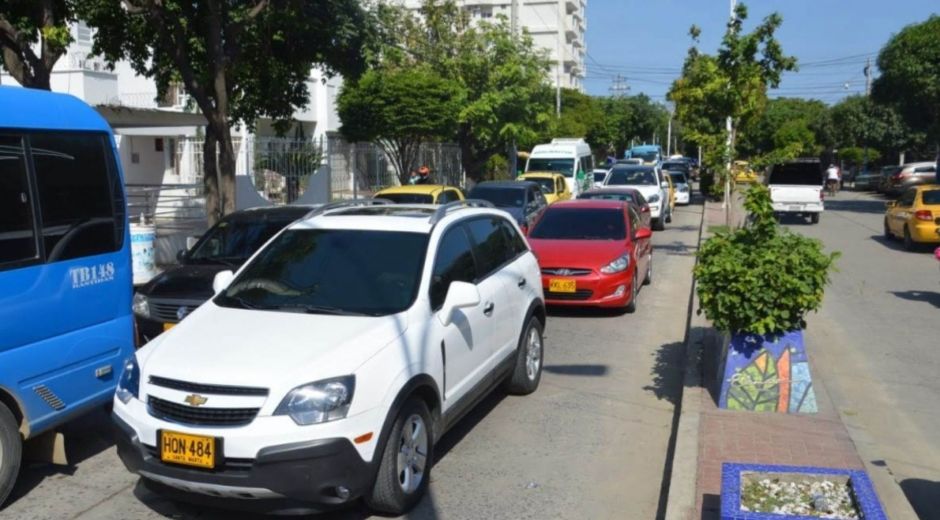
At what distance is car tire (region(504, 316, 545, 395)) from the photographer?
7.96 m

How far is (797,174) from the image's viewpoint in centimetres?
2831

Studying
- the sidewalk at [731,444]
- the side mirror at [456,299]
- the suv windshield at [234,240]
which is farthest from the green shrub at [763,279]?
the suv windshield at [234,240]

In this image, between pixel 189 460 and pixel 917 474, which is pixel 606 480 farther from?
pixel 189 460

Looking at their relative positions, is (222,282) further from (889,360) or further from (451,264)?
(889,360)

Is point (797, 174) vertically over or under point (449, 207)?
under

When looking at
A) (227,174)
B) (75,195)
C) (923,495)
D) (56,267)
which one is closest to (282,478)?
(56,267)

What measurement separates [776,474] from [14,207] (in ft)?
15.8

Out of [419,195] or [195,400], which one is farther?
[419,195]

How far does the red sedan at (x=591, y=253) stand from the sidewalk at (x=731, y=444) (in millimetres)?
4063

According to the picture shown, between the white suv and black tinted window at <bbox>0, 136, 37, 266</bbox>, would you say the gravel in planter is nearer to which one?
the white suv

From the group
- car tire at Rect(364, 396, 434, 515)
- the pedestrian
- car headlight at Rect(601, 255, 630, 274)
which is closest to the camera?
car tire at Rect(364, 396, 434, 515)

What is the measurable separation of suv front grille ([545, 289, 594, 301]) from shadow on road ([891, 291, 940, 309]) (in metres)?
5.48

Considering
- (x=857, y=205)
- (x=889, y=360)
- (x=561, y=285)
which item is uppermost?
(x=561, y=285)

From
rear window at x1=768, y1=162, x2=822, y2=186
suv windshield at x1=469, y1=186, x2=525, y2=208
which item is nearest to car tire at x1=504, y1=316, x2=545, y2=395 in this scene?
suv windshield at x1=469, y1=186, x2=525, y2=208
